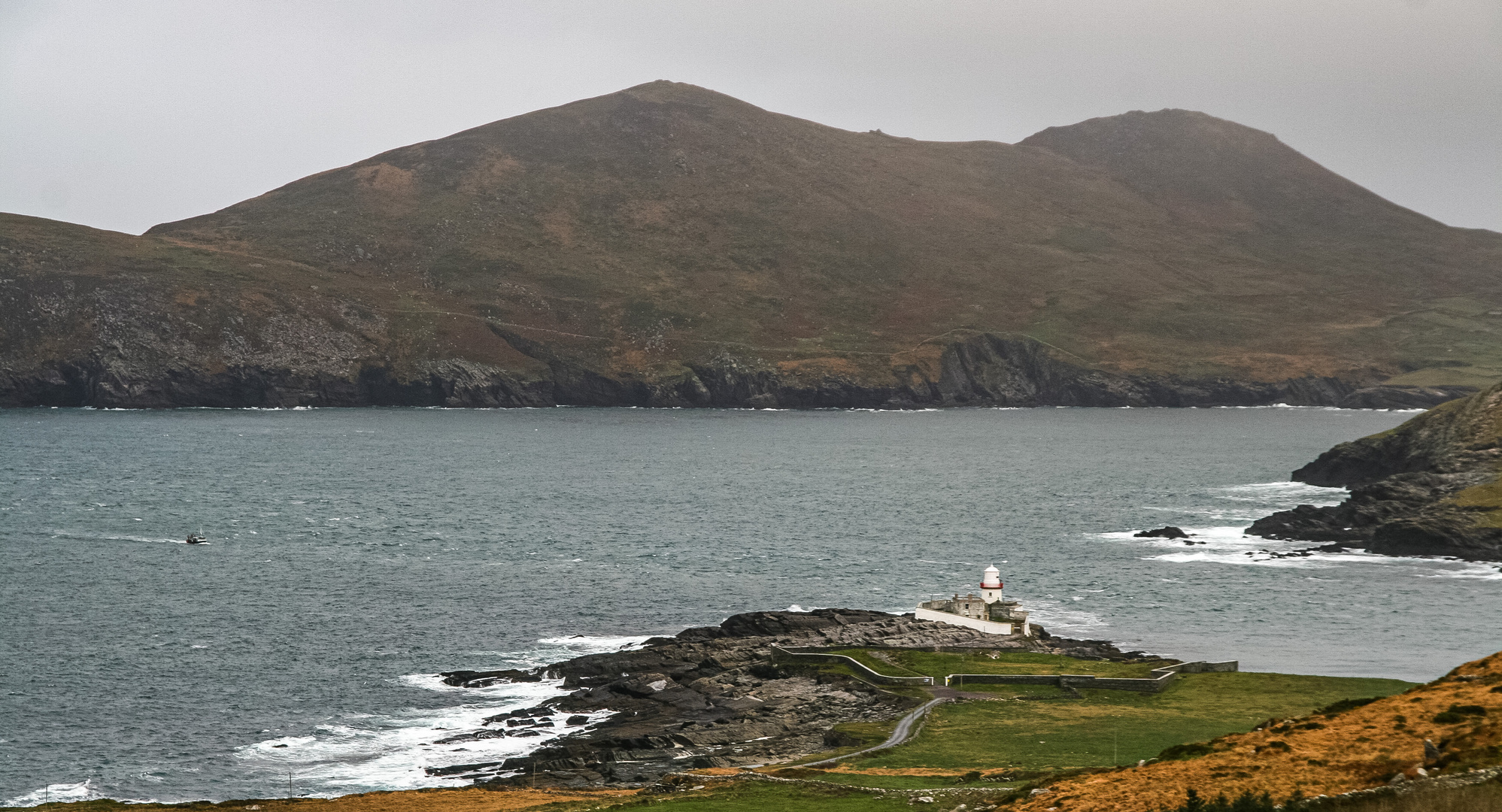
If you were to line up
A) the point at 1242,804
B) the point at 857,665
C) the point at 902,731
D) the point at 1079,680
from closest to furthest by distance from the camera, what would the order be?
the point at 1242,804, the point at 902,731, the point at 1079,680, the point at 857,665

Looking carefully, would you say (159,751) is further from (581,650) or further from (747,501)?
(747,501)

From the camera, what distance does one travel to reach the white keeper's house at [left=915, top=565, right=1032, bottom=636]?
73.0m

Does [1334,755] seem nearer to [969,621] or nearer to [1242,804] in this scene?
[1242,804]

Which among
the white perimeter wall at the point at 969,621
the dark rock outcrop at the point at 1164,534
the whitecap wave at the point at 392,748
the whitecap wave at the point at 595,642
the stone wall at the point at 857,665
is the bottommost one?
the whitecap wave at the point at 392,748

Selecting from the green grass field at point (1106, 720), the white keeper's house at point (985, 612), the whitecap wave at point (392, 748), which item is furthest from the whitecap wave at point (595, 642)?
the green grass field at point (1106, 720)

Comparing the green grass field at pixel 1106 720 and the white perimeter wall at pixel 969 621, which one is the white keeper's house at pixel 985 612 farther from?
the green grass field at pixel 1106 720

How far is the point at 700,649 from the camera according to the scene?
7038 cm

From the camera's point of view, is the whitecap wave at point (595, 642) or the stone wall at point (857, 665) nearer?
the stone wall at point (857, 665)

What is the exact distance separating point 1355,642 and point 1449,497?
41641 millimetres

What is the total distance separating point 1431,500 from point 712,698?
255 ft

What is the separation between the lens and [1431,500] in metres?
113

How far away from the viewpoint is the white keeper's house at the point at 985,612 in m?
73.0

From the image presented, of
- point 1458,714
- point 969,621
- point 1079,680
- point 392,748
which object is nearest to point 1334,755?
point 1458,714

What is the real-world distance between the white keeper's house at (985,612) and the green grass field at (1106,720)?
36.6ft
